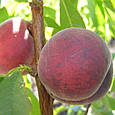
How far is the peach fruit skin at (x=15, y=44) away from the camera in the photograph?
1429 mm

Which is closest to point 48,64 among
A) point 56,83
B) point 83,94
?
point 56,83

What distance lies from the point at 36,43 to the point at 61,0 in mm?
429

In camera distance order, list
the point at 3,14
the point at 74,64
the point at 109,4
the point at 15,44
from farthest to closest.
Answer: the point at 3,14 < the point at 109,4 < the point at 15,44 < the point at 74,64

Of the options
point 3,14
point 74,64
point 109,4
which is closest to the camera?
point 74,64

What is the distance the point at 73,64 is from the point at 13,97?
0.30 meters

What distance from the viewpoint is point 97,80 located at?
3.89 ft

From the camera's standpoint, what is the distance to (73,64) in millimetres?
1163

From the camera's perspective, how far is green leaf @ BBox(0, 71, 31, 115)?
1137 mm

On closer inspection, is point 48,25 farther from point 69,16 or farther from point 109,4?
point 109,4

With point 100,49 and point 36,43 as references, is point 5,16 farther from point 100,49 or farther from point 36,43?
point 100,49

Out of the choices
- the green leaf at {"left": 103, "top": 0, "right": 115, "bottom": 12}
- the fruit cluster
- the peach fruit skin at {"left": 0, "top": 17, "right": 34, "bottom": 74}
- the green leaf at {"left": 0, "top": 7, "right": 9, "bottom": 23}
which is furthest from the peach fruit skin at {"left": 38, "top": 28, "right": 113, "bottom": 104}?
the green leaf at {"left": 0, "top": 7, "right": 9, "bottom": 23}

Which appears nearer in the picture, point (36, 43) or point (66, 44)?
point (66, 44)

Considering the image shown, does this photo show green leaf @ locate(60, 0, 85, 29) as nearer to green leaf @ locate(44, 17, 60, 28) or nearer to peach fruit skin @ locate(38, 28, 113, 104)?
green leaf @ locate(44, 17, 60, 28)

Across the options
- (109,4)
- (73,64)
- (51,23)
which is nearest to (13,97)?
(73,64)
